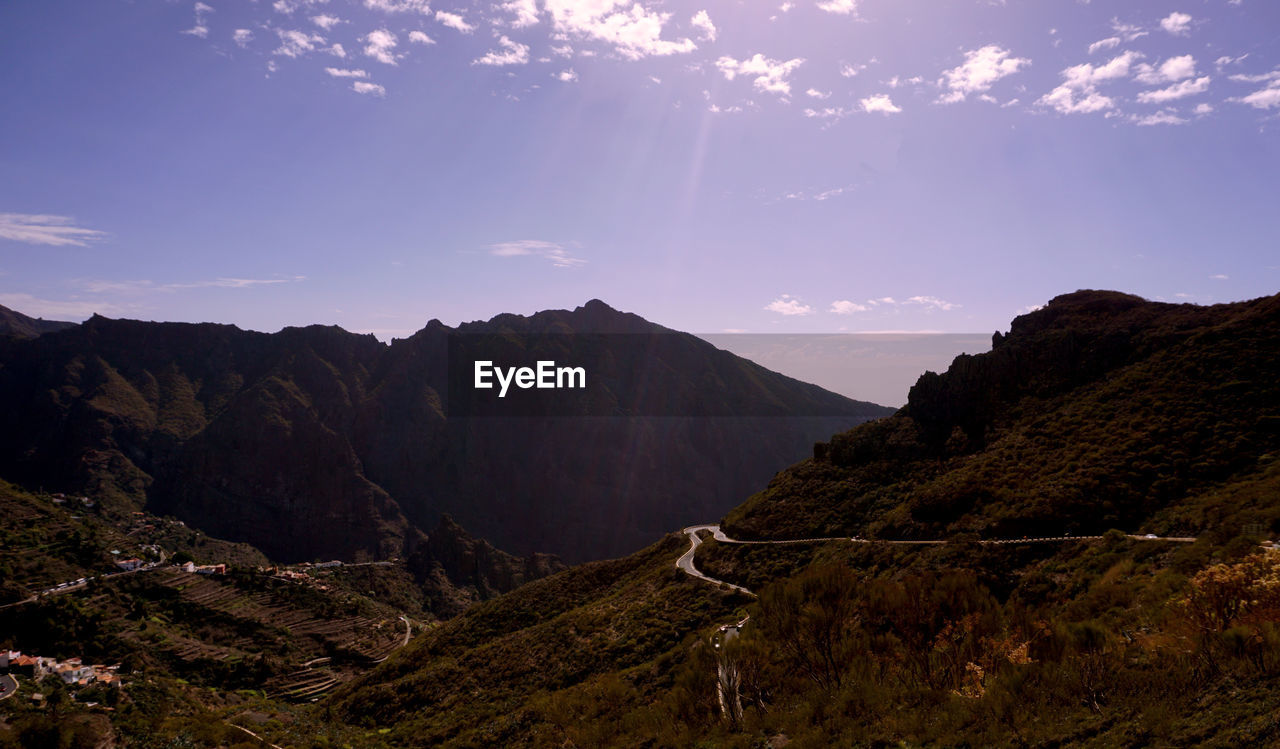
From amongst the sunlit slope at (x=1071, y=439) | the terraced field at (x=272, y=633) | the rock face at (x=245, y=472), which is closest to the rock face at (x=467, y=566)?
the rock face at (x=245, y=472)

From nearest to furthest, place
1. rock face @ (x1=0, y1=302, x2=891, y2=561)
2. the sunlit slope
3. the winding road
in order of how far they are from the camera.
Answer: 1. the winding road
2. the sunlit slope
3. rock face @ (x1=0, y1=302, x2=891, y2=561)

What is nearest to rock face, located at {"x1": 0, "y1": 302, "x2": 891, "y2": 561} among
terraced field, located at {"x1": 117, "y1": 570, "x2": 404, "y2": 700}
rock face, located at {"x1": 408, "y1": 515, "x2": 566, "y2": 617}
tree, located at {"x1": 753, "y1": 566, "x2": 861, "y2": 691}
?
rock face, located at {"x1": 408, "y1": 515, "x2": 566, "y2": 617}

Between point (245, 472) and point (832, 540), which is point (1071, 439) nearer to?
point (832, 540)

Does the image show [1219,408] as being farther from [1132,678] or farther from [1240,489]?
[1132,678]

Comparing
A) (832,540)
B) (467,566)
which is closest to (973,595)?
(832,540)

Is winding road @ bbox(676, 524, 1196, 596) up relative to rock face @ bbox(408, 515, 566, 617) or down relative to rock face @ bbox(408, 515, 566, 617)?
up

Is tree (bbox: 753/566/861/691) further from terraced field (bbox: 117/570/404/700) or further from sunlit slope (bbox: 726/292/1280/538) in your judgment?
terraced field (bbox: 117/570/404/700)

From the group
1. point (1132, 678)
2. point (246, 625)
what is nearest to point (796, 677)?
point (1132, 678)

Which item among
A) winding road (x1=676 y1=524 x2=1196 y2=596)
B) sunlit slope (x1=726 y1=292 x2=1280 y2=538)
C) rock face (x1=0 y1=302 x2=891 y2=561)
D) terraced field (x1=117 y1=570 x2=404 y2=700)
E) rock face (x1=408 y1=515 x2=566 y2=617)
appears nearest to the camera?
winding road (x1=676 y1=524 x2=1196 y2=596)
